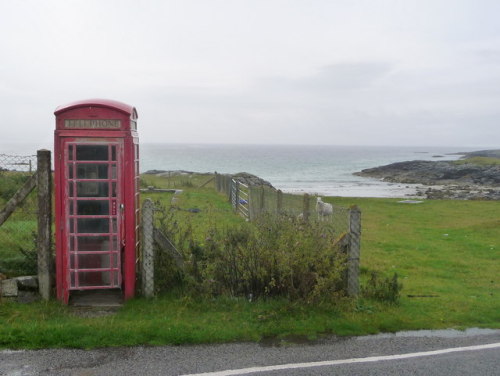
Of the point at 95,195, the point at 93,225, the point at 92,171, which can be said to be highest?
the point at 92,171

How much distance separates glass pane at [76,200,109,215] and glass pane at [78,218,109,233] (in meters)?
0.10

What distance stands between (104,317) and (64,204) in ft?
5.36

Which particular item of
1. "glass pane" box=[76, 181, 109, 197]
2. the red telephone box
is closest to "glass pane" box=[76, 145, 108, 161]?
the red telephone box

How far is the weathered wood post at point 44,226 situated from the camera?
267 inches

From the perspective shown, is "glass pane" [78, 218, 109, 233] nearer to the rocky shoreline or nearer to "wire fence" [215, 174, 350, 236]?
"wire fence" [215, 174, 350, 236]

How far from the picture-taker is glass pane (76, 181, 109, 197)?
22.5ft

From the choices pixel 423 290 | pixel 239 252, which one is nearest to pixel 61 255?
pixel 239 252

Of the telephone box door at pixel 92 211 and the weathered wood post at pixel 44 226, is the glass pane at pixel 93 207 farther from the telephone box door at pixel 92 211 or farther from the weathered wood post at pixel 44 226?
the weathered wood post at pixel 44 226

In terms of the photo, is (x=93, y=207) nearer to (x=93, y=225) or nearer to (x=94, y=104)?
(x=93, y=225)

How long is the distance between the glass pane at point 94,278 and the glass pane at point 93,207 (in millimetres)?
904

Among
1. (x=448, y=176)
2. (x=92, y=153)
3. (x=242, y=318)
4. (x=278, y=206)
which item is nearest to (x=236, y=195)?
(x=278, y=206)

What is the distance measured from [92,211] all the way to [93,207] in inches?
2.5

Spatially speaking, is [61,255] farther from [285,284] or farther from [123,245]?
[285,284]

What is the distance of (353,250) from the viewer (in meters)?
7.24
